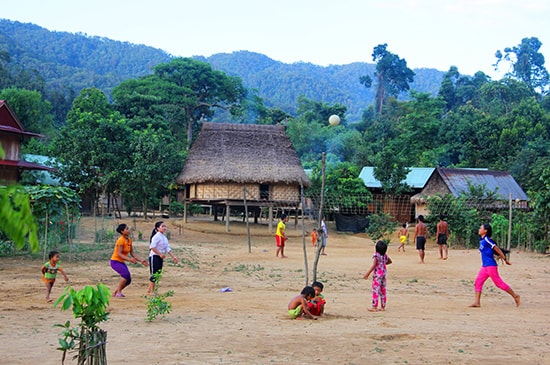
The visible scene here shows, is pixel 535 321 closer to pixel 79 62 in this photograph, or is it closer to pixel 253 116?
pixel 253 116

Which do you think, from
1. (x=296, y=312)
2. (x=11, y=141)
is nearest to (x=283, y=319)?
(x=296, y=312)

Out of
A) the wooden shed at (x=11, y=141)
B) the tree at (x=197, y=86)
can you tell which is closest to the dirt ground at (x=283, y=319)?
the wooden shed at (x=11, y=141)

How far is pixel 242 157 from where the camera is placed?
3359cm

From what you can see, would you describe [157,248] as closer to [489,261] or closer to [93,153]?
[489,261]

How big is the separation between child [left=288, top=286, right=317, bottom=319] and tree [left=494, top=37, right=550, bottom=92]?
62696 millimetres

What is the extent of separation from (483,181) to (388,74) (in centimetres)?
3545

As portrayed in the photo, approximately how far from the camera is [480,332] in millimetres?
8367

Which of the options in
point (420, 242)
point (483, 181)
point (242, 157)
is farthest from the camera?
point (483, 181)

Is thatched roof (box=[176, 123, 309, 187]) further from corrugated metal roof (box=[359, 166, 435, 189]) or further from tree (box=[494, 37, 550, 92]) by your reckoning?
tree (box=[494, 37, 550, 92])

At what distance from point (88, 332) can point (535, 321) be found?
6.86 metres

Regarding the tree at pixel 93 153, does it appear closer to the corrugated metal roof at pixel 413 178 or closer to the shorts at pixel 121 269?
the corrugated metal roof at pixel 413 178

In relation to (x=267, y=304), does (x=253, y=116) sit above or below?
above

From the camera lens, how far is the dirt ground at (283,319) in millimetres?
7023

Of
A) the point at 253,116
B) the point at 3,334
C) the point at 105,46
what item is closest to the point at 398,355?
the point at 3,334
